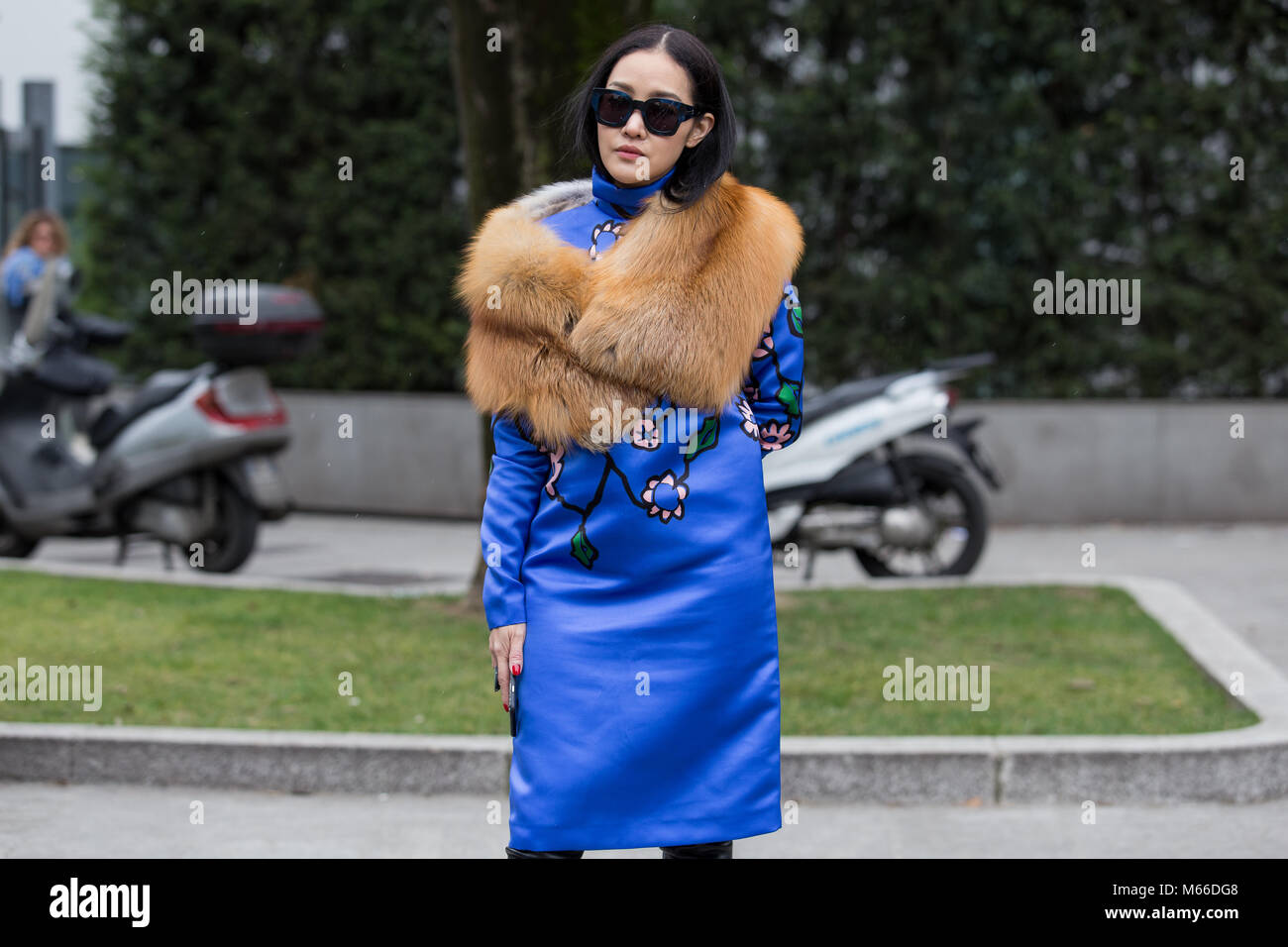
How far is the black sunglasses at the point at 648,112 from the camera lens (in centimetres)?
286

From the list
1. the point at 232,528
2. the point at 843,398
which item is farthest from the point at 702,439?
the point at 232,528

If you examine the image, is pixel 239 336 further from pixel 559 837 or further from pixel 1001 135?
pixel 559 837

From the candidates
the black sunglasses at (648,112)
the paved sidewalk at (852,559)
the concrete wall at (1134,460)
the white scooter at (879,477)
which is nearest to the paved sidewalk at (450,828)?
the black sunglasses at (648,112)

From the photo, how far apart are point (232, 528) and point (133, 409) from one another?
0.83 meters

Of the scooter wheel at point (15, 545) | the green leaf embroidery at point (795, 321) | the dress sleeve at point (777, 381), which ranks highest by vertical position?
the green leaf embroidery at point (795, 321)

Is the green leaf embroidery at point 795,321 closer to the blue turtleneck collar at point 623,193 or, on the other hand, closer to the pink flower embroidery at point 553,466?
the blue turtleneck collar at point 623,193

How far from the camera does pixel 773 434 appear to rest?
301cm

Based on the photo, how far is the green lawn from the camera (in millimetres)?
5355

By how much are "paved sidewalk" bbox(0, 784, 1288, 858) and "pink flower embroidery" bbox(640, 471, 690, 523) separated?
1792 mm

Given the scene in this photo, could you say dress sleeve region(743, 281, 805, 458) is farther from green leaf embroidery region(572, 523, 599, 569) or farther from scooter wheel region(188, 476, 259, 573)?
scooter wheel region(188, 476, 259, 573)

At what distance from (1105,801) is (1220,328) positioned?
6.63 m

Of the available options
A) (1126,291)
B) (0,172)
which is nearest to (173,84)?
(0,172)

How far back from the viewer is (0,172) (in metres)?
12.7

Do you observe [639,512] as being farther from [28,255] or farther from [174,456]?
[28,255]
